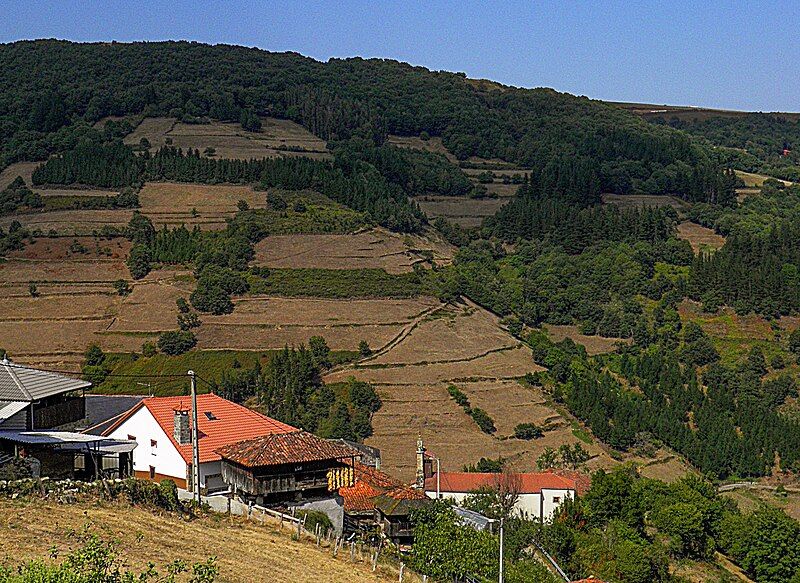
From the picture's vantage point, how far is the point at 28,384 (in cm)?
4459

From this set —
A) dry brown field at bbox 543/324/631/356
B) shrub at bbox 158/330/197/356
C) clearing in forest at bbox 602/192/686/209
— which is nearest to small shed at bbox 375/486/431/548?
shrub at bbox 158/330/197/356

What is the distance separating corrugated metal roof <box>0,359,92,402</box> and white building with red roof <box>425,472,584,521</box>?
22504 millimetres

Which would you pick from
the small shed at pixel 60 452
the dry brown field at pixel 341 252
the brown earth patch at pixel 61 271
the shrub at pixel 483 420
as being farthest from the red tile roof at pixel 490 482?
the brown earth patch at pixel 61 271

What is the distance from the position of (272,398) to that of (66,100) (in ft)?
342

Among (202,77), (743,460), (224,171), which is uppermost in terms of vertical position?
(202,77)

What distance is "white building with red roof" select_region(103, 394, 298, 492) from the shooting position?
154 feet

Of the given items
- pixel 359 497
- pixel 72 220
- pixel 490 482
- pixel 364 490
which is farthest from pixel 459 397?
pixel 72 220

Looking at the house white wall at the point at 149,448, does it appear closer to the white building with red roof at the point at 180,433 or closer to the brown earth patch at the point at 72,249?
the white building with red roof at the point at 180,433

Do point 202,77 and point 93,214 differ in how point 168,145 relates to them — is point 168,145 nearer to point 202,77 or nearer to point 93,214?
point 93,214

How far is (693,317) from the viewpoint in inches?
4614

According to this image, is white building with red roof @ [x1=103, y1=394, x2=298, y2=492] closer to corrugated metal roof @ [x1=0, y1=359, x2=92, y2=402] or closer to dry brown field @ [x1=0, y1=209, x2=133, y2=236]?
corrugated metal roof @ [x1=0, y1=359, x2=92, y2=402]

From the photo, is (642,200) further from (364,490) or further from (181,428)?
(181,428)

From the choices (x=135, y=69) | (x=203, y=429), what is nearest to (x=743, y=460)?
(x=203, y=429)

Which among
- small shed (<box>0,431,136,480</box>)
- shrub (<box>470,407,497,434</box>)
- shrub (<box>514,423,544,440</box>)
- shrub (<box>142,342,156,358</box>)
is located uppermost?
small shed (<box>0,431,136,480</box>)
